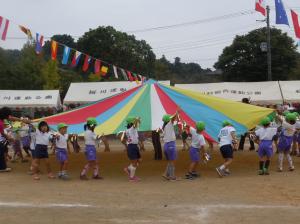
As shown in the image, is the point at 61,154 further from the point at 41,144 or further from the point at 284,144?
the point at 284,144

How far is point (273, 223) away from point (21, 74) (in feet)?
102

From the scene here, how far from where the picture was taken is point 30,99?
2412 cm

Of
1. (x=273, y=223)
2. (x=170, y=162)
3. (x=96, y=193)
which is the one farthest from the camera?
(x=170, y=162)

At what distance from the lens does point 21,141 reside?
44.7 ft

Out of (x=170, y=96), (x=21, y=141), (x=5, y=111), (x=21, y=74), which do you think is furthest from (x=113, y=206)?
(x=21, y=74)

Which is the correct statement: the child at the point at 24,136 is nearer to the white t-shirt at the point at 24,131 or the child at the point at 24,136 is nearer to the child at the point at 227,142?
the white t-shirt at the point at 24,131

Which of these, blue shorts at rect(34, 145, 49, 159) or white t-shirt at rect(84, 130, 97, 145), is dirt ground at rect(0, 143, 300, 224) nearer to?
blue shorts at rect(34, 145, 49, 159)

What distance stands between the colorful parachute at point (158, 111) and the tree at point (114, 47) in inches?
1108

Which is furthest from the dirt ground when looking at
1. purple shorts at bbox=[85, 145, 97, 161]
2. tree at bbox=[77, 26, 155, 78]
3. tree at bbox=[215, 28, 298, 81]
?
tree at bbox=[77, 26, 155, 78]

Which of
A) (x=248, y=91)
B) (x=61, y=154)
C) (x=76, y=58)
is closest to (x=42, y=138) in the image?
(x=61, y=154)

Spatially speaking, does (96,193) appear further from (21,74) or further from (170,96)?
(21,74)

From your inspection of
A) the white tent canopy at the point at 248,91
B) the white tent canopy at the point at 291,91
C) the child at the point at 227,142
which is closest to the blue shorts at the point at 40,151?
the child at the point at 227,142

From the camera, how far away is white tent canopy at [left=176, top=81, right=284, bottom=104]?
22156 millimetres

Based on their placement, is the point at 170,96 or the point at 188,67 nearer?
the point at 170,96
